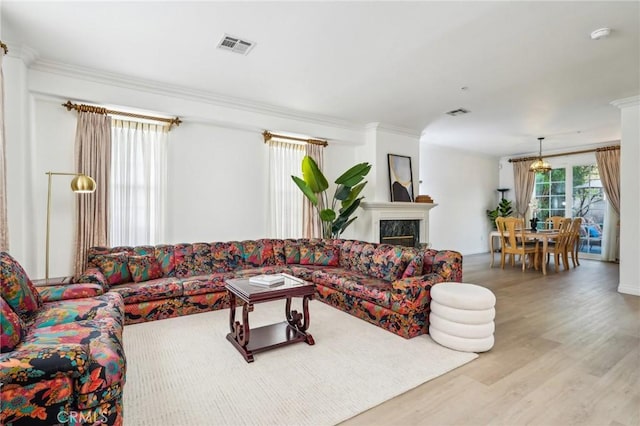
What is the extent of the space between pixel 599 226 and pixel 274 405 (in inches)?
370

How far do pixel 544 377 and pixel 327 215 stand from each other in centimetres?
358

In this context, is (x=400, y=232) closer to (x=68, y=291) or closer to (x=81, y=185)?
(x=81, y=185)

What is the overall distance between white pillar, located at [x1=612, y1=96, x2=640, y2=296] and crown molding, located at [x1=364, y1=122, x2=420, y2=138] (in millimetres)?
3112

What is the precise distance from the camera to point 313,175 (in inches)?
211

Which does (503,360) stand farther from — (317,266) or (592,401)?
(317,266)

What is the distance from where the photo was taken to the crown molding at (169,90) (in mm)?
3619

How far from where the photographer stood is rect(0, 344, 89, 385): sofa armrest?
4.36 ft

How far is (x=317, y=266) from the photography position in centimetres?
478

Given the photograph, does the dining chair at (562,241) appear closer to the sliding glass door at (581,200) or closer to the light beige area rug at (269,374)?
the sliding glass door at (581,200)

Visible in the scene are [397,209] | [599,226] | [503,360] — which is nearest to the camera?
[503,360]

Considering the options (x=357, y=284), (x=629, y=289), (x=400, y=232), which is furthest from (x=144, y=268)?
(x=629, y=289)

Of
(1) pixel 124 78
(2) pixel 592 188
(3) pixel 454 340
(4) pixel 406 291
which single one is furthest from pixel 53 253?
(2) pixel 592 188

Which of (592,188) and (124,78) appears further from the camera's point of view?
(592,188)

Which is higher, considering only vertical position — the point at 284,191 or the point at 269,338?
the point at 284,191
